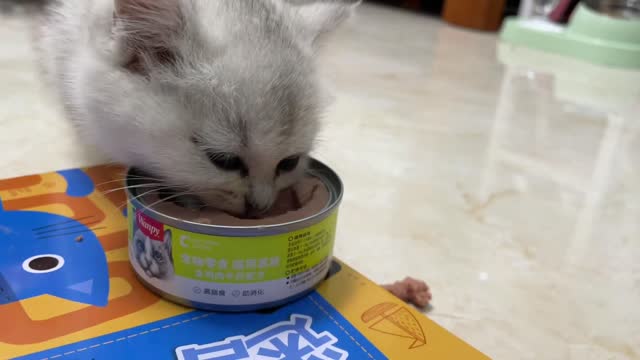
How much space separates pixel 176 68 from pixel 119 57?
0.08m

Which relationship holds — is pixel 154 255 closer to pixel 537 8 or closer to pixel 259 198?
pixel 259 198

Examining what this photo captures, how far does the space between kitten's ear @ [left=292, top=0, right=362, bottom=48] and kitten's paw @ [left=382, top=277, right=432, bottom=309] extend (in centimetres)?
39

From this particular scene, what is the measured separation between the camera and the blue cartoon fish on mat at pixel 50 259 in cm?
79

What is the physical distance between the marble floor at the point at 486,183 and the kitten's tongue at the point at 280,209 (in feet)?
0.33

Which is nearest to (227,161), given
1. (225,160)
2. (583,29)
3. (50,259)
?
(225,160)

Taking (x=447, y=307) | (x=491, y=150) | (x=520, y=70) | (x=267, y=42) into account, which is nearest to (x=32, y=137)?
(x=267, y=42)

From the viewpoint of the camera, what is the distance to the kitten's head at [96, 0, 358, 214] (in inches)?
30.5

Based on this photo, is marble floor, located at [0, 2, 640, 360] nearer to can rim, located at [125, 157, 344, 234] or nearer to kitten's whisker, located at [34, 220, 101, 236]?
can rim, located at [125, 157, 344, 234]

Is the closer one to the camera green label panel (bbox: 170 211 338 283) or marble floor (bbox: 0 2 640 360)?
green label panel (bbox: 170 211 338 283)

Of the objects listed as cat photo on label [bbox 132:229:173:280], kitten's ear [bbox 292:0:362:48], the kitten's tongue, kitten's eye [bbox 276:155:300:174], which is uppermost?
kitten's ear [bbox 292:0:362:48]

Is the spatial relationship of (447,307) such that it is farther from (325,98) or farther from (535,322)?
(325,98)

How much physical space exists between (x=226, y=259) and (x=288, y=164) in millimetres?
186

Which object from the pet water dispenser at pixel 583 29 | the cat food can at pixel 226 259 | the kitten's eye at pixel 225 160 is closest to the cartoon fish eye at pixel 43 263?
the cat food can at pixel 226 259

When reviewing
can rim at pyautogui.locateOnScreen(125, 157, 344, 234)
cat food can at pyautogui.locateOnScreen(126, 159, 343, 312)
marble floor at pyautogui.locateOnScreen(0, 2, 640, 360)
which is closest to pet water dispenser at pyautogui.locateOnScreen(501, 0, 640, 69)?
marble floor at pyautogui.locateOnScreen(0, 2, 640, 360)
